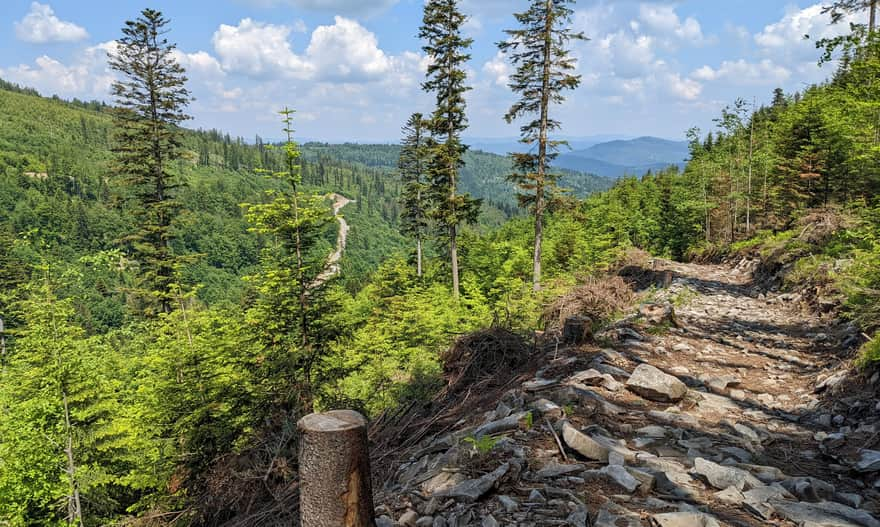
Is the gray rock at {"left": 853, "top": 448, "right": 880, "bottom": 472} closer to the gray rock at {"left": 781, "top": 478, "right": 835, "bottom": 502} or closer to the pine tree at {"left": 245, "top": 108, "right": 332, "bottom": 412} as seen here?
the gray rock at {"left": 781, "top": 478, "right": 835, "bottom": 502}

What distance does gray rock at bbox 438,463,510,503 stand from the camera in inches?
117

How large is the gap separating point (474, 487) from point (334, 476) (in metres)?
1.44

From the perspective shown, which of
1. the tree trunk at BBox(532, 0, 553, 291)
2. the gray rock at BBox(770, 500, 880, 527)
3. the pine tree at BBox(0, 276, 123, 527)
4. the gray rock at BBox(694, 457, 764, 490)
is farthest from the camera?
the tree trunk at BBox(532, 0, 553, 291)

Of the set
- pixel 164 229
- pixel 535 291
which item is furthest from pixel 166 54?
pixel 535 291

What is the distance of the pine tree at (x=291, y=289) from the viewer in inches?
400

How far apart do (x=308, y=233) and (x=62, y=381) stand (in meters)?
7.67

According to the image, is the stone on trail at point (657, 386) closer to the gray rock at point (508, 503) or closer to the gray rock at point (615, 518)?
the gray rock at point (615, 518)

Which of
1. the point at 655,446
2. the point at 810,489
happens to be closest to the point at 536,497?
the point at 655,446

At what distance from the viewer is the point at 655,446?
12.2 ft

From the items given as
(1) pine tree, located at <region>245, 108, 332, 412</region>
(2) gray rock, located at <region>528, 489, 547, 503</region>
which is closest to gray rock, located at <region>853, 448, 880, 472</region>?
(2) gray rock, located at <region>528, 489, 547, 503</region>

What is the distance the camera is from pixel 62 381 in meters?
11.6

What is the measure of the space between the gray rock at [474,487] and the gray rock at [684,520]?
0.99m

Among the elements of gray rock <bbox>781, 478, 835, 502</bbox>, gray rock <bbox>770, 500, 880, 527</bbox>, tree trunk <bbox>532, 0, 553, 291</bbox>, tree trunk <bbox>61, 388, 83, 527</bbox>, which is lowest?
tree trunk <bbox>61, 388, 83, 527</bbox>

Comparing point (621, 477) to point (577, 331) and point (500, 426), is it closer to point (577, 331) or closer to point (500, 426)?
point (500, 426)
